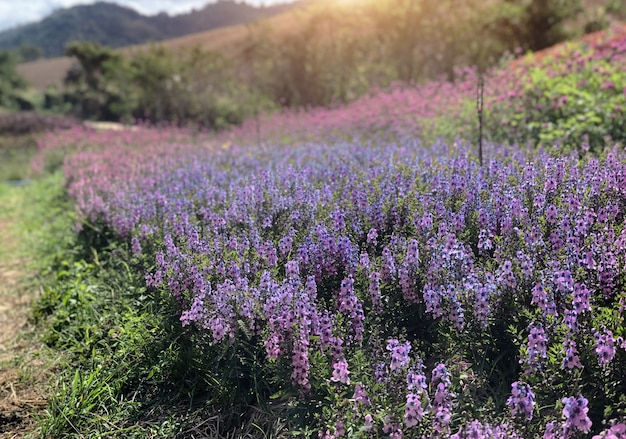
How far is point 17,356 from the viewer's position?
12.5 feet

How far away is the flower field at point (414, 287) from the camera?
212 centimetres

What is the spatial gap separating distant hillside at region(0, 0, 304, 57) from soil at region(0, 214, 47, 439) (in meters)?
138

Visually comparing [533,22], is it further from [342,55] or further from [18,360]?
[18,360]

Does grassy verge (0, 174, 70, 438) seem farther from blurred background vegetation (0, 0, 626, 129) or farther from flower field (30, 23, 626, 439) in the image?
blurred background vegetation (0, 0, 626, 129)

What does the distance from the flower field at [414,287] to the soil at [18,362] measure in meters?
1.02

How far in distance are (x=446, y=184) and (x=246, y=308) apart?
188cm

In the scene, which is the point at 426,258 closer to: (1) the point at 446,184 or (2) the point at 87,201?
(1) the point at 446,184

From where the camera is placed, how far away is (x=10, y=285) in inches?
216

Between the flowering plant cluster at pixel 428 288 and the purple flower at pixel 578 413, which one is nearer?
the purple flower at pixel 578 413

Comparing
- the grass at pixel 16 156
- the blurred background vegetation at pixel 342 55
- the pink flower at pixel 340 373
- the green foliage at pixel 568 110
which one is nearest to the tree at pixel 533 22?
the blurred background vegetation at pixel 342 55

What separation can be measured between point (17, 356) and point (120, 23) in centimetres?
16449

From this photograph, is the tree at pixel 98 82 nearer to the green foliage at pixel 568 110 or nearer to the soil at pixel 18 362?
the soil at pixel 18 362

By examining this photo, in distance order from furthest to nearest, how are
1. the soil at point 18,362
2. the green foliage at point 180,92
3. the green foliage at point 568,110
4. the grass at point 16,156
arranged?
the green foliage at point 180,92 → the grass at point 16,156 → the green foliage at point 568,110 → the soil at point 18,362

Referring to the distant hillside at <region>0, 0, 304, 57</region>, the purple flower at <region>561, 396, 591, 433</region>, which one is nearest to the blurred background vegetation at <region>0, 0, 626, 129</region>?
the purple flower at <region>561, 396, 591, 433</region>
